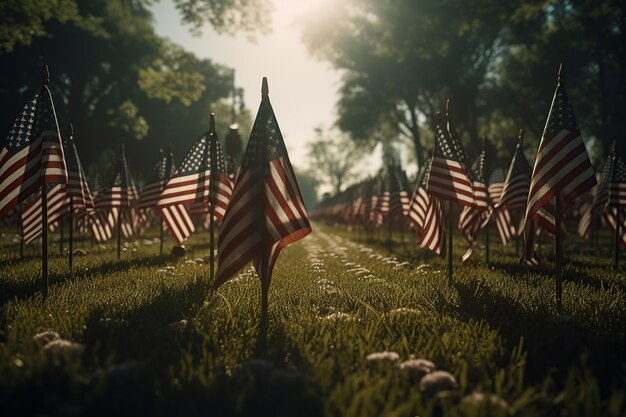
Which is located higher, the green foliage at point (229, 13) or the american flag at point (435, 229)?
the green foliage at point (229, 13)

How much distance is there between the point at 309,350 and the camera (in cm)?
355

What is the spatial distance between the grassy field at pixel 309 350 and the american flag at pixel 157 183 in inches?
221

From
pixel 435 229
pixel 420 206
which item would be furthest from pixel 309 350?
pixel 420 206

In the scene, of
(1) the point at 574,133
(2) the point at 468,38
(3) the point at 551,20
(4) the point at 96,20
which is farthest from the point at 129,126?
(1) the point at 574,133

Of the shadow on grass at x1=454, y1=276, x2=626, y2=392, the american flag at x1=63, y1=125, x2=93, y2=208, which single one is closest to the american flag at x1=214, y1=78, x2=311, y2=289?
the shadow on grass at x1=454, y1=276, x2=626, y2=392

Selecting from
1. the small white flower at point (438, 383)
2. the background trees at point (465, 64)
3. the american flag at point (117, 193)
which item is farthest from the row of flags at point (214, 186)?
the background trees at point (465, 64)

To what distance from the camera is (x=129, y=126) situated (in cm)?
3347

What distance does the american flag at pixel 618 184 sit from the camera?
9133 mm

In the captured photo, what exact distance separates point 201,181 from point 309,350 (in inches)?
207

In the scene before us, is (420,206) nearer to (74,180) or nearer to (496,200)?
(496,200)

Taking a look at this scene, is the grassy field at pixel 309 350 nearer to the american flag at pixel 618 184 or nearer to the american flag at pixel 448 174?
the american flag at pixel 448 174

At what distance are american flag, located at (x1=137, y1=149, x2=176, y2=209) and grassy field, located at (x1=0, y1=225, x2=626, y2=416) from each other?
561 centimetres

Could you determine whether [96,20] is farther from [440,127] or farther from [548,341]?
[548,341]

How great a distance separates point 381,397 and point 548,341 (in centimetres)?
176
